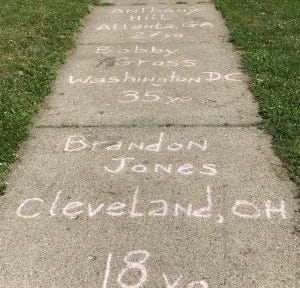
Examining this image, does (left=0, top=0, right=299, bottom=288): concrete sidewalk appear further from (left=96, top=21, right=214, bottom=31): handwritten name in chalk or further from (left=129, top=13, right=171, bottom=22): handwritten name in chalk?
(left=129, top=13, right=171, bottom=22): handwritten name in chalk

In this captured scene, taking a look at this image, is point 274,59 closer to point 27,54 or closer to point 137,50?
point 137,50

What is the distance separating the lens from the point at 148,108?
6.32 metres

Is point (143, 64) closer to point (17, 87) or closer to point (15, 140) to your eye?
point (17, 87)

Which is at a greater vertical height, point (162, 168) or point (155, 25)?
point (162, 168)

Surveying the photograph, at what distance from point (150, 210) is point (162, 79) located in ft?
10.4

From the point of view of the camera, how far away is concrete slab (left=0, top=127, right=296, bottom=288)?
12.4ft

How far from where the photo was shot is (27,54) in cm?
830

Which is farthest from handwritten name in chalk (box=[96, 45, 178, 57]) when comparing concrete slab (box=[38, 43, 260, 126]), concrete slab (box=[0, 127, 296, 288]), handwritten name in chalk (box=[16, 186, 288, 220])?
handwritten name in chalk (box=[16, 186, 288, 220])

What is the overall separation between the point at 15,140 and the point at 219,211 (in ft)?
7.81

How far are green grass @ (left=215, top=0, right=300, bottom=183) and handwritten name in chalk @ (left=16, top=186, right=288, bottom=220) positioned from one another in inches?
23.7

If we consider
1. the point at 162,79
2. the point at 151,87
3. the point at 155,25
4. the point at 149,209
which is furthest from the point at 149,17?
the point at 149,209

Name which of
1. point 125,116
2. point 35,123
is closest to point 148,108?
point 125,116

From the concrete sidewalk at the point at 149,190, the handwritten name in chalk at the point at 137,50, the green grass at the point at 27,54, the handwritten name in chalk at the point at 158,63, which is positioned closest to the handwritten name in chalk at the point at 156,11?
the green grass at the point at 27,54

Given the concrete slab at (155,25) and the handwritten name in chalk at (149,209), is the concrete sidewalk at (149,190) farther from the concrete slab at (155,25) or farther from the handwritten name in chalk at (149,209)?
the concrete slab at (155,25)
